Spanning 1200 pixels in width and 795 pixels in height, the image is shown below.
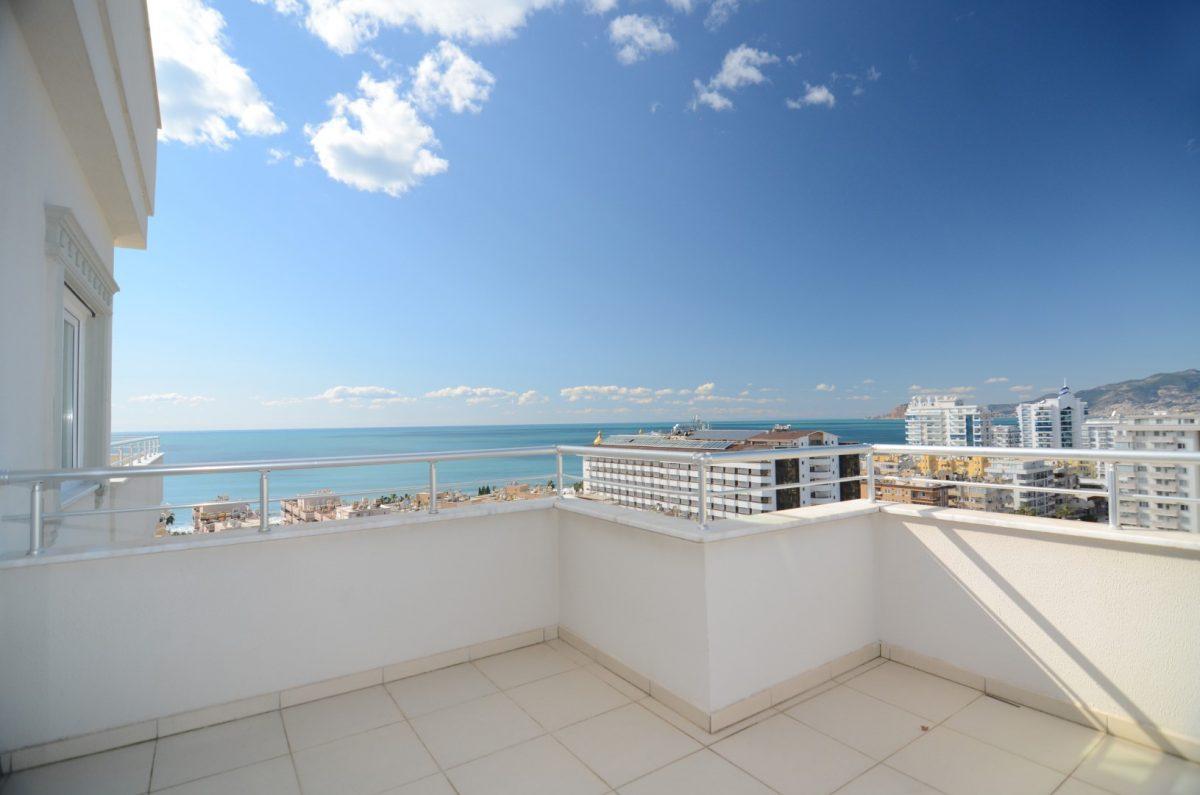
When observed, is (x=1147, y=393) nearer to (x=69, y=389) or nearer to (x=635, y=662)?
(x=635, y=662)

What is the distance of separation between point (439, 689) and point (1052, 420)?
5.63m

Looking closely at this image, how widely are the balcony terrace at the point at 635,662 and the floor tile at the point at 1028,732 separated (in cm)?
1

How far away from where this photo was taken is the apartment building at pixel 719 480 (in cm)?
224

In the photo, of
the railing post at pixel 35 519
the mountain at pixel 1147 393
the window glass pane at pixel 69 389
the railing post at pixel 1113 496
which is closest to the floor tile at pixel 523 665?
the railing post at pixel 35 519

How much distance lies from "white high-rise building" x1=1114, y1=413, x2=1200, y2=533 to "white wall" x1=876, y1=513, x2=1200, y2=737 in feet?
0.51

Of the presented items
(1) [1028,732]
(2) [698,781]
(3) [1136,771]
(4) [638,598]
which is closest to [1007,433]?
(1) [1028,732]

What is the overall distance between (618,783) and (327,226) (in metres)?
22.1

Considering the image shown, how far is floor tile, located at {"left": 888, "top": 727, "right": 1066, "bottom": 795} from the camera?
63.0 inches

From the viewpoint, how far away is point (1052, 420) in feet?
14.5

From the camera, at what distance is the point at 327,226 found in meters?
18.9

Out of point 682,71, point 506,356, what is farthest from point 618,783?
point 506,356

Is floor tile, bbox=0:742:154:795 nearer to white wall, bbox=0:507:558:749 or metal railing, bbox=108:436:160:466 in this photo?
white wall, bbox=0:507:558:749

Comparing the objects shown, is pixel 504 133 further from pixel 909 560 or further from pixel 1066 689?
pixel 1066 689

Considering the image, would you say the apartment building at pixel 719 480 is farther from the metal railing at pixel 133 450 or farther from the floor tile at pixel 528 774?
the metal railing at pixel 133 450
